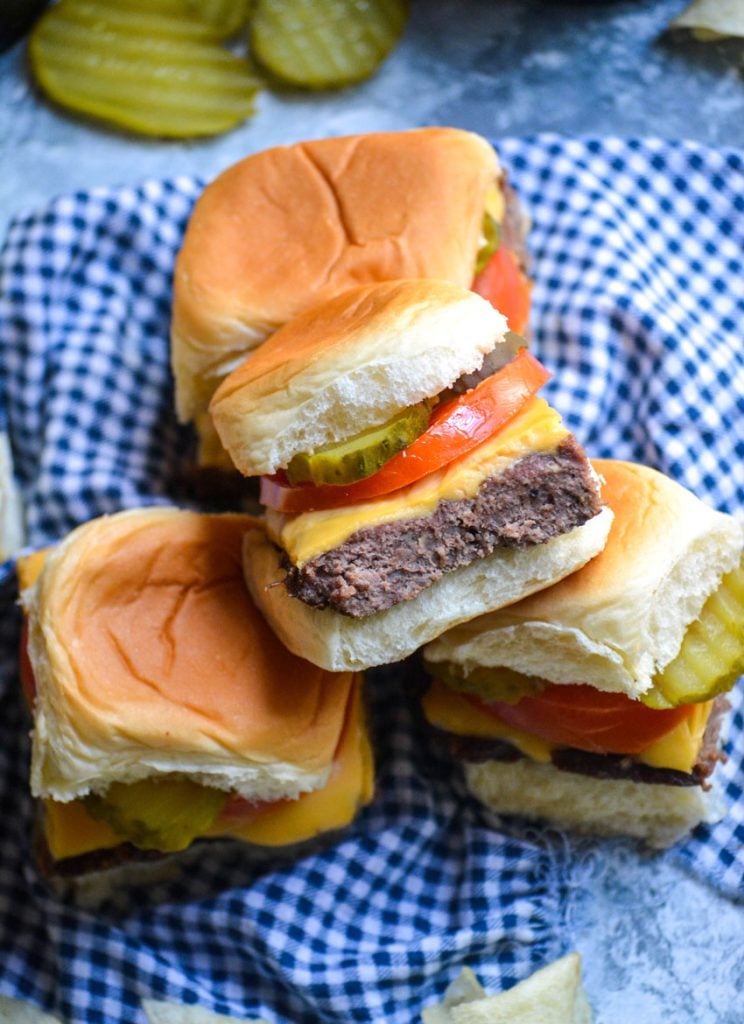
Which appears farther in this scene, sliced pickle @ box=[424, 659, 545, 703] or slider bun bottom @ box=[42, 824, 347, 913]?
slider bun bottom @ box=[42, 824, 347, 913]

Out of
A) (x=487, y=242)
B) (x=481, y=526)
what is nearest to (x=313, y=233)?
(x=487, y=242)

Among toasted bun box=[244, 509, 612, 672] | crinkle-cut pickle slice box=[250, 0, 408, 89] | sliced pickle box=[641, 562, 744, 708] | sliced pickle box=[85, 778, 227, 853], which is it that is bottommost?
sliced pickle box=[85, 778, 227, 853]

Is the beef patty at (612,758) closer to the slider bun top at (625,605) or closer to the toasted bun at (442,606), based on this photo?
the slider bun top at (625,605)

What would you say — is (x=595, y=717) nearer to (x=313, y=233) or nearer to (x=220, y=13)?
(x=313, y=233)

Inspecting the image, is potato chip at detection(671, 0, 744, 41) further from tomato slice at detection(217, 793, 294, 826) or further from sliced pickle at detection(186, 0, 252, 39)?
tomato slice at detection(217, 793, 294, 826)

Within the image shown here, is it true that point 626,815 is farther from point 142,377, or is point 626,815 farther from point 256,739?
point 142,377

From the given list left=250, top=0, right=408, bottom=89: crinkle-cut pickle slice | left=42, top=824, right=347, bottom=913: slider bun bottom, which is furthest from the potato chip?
left=42, top=824, right=347, bottom=913: slider bun bottom

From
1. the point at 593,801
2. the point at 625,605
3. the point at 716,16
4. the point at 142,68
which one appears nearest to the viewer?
the point at 625,605
